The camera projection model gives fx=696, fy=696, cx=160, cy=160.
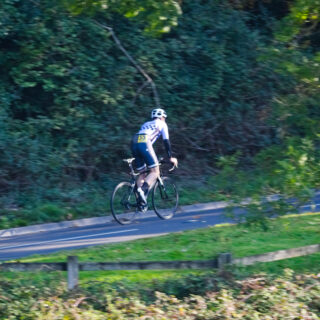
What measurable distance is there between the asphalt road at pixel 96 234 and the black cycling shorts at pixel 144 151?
1291 mm

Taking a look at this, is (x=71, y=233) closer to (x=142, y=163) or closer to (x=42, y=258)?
(x=142, y=163)

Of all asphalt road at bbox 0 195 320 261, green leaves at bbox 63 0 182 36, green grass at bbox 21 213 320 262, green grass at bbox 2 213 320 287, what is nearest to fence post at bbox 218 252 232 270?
green grass at bbox 2 213 320 287

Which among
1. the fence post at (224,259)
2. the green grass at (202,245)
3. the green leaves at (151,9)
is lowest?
the green grass at (202,245)

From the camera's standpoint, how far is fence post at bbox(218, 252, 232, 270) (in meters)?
7.36

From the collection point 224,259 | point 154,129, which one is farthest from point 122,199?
point 224,259

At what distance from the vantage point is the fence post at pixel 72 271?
737 centimetres

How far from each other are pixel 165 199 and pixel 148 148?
5.66ft

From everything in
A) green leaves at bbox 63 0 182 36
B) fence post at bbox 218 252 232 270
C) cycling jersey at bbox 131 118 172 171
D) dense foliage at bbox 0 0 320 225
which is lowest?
dense foliage at bbox 0 0 320 225

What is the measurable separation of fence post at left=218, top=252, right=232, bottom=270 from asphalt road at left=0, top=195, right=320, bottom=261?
150 inches

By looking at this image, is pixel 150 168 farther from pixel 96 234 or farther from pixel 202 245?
pixel 202 245

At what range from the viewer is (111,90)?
770 inches

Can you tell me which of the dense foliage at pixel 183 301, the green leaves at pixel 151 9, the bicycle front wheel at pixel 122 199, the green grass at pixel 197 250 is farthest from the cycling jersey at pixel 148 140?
the dense foliage at pixel 183 301

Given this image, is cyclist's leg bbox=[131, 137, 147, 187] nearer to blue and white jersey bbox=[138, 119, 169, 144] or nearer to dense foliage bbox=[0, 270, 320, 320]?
blue and white jersey bbox=[138, 119, 169, 144]

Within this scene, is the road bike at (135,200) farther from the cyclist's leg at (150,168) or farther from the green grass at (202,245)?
the green grass at (202,245)
